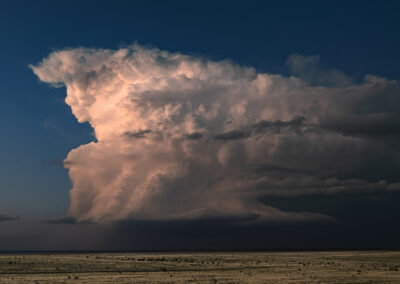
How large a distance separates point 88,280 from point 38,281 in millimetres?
6534

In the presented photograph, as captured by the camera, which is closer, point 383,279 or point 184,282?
point 184,282

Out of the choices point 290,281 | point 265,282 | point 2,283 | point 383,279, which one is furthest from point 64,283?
point 383,279

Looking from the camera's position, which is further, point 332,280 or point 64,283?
point 332,280

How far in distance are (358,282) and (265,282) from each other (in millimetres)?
12280

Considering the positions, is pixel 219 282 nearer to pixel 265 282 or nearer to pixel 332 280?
pixel 265 282

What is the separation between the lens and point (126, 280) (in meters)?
57.2

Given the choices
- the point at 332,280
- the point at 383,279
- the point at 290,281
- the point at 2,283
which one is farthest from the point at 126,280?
the point at 383,279

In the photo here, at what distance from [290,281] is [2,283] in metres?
37.6

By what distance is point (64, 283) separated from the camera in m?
53.6

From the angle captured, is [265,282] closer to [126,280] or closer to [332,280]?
[332,280]

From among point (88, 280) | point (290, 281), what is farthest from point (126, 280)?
point (290, 281)

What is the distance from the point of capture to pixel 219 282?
178 ft

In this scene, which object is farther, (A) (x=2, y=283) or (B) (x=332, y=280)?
(B) (x=332, y=280)

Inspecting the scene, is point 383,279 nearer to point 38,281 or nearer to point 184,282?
point 184,282
